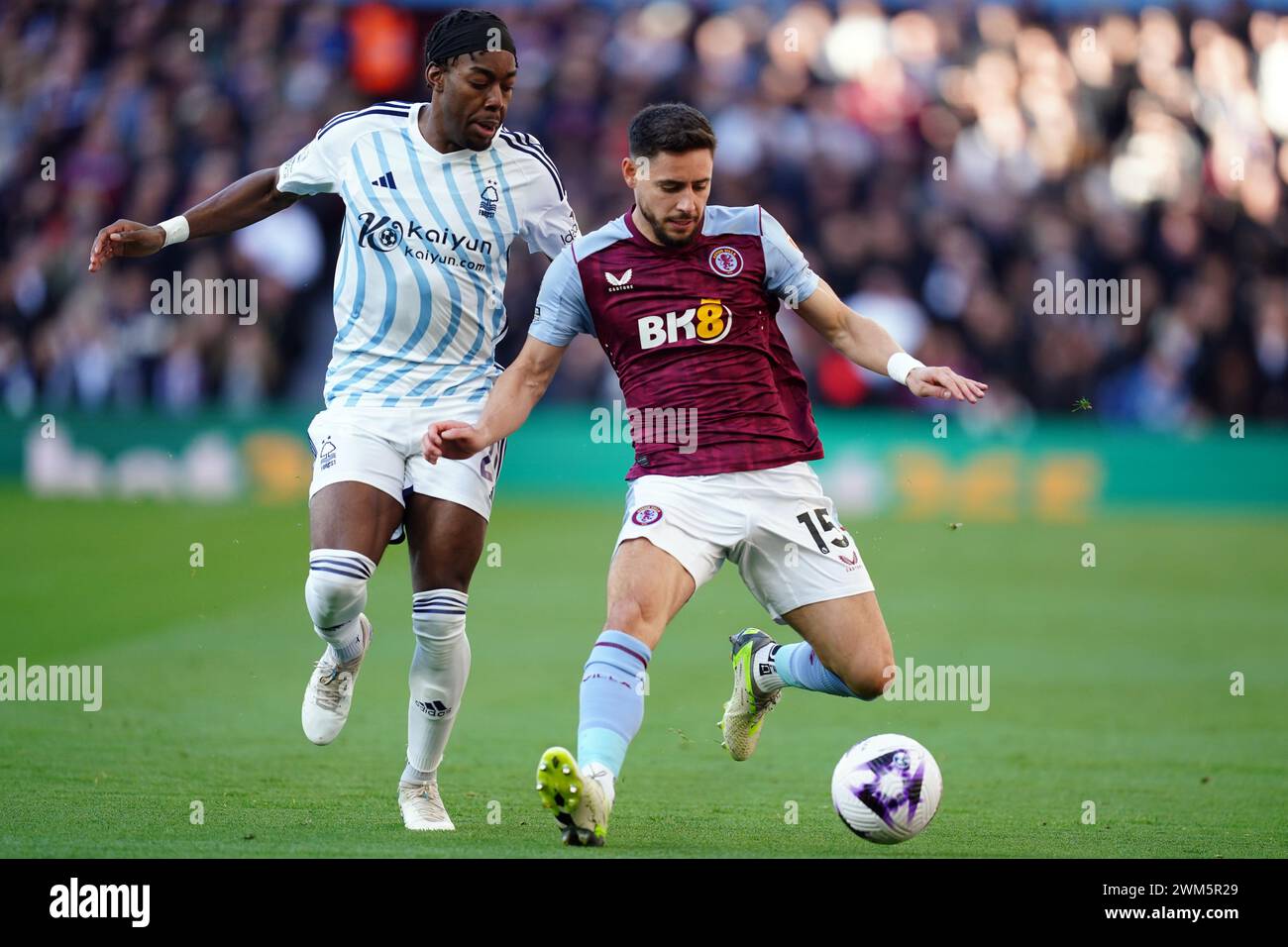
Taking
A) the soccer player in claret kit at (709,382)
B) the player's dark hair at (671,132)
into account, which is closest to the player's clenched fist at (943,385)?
the soccer player in claret kit at (709,382)

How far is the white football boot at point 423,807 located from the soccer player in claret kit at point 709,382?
3.77ft

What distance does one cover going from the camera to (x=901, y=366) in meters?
6.26

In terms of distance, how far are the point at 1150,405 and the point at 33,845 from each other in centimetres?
1463

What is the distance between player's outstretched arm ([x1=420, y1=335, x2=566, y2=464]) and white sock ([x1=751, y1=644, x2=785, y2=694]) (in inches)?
57.6

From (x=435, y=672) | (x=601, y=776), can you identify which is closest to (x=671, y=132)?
(x=601, y=776)

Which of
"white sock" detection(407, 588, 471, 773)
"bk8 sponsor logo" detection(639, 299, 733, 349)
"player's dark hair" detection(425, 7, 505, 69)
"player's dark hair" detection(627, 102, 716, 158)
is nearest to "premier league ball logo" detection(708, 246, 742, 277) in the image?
"bk8 sponsor logo" detection(639, 299, 733, 349)

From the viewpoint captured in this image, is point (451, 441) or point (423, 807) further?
point (423, 807)

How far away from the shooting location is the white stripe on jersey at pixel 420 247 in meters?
6.70

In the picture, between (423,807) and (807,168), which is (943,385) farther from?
(807,168)

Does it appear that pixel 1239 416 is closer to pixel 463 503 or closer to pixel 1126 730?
pixel 1126 730

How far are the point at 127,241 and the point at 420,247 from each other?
1149 millimetres

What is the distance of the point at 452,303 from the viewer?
22.1 feet

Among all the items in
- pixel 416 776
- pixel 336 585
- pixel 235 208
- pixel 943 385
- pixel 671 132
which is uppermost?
pixel 235 208

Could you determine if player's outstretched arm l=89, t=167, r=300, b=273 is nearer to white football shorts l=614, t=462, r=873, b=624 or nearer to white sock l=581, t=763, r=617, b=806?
white football shorts l=614, t=462, r=873, b=624
